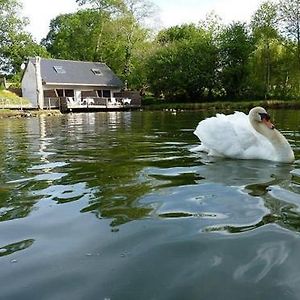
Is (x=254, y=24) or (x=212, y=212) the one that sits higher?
(x=254, y=24)

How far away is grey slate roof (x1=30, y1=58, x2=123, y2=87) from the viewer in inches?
2293

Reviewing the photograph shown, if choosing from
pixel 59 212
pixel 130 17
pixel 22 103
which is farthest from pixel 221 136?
pixel 130 17

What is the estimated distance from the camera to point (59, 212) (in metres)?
4.87

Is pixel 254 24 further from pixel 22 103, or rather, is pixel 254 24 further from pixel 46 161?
pixel 46 161

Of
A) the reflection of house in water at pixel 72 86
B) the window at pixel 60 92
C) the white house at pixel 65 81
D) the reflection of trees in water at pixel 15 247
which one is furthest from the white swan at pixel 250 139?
the window at pixel 60 92

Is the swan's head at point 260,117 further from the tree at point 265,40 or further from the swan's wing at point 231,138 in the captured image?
the tree at point 265,40

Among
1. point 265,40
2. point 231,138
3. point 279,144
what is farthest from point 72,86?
point 279,144

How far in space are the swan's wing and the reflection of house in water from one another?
4345 cm

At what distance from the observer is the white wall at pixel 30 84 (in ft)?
186

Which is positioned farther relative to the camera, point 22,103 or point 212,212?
point 22,103

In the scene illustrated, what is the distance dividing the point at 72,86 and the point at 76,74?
6.70ft

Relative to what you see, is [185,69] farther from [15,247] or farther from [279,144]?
[15,247]

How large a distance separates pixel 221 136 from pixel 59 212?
4.08 meters

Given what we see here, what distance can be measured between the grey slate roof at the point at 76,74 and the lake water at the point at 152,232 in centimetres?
5236
